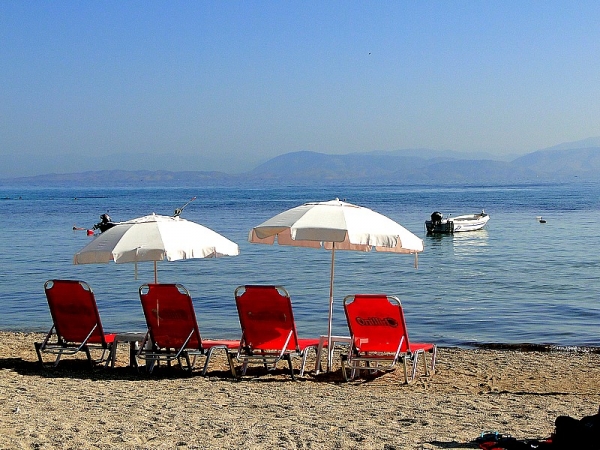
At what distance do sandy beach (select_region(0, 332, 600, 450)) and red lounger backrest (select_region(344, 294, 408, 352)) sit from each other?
0.41 m

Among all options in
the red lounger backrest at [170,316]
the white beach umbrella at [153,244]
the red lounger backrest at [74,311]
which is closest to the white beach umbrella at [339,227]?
the white beach umbrella at [153,244]

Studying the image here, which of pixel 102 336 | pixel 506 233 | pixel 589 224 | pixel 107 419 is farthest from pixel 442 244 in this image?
pixel 107 419

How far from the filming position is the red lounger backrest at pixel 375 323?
29.3 ft

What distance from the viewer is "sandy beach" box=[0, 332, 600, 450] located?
236 inches

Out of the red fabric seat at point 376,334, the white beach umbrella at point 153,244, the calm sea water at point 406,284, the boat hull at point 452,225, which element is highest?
the white beach umbrella at point 153,244

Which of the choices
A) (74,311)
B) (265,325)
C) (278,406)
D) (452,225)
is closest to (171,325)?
(265,325)

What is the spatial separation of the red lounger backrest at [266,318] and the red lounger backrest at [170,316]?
54 cm

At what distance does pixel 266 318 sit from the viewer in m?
9.07

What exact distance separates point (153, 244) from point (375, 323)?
250 cm

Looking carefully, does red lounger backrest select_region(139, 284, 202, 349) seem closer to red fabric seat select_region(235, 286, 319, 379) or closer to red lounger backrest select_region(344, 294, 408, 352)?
red fabric seat select_region(235, 286, 319, 379)

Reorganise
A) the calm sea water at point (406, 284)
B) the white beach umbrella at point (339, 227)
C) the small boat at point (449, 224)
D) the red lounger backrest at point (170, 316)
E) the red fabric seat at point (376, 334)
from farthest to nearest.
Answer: the small boat at point (449, 224) < the calm sea water at point (406, 284) < the red lounger backrest at point (170, 316) < the red fabric seat at point (376, 334) < the white beach umbrella at point (339, 227)

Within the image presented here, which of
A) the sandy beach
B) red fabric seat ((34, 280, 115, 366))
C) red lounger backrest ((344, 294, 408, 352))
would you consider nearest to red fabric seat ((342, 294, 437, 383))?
red lounger backrest ((344, 294, 408, 352))

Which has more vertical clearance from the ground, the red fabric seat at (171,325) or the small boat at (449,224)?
the red fabric seat at (171,325)

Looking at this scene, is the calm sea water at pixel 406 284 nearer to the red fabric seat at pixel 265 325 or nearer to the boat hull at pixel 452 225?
the boat hull at pixel 452 225
